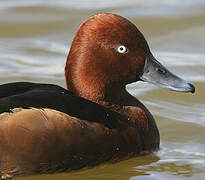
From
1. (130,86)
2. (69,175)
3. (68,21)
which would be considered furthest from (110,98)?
(68,21)

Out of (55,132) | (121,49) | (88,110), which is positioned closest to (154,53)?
(121,49)

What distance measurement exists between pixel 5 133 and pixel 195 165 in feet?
6.11

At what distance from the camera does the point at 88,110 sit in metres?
5.99

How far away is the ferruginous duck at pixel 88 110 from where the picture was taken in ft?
18.7

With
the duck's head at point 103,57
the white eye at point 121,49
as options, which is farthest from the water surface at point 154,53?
the white eye at point 121,49

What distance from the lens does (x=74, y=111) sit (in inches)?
233

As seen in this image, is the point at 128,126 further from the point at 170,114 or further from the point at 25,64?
the point at 25,64

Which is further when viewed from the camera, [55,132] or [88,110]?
[88,110]

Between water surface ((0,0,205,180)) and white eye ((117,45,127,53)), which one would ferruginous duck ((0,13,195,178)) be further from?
water surface ((0,0,205,180))

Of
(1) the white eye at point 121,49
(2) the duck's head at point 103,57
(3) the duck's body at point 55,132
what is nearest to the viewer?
(3) the duck's body at point 55,132

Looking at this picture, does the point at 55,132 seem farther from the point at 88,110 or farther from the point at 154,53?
the point at 154,53

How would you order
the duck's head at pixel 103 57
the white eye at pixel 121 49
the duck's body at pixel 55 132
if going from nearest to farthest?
the duck's body at pixel 55 132 < the duck's head at pixel 103 57 < the white eye at pixel 121 49

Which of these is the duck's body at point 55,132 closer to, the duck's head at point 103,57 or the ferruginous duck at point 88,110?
the ferruginous duck at point 88,110

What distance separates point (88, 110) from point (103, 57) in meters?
0.62
